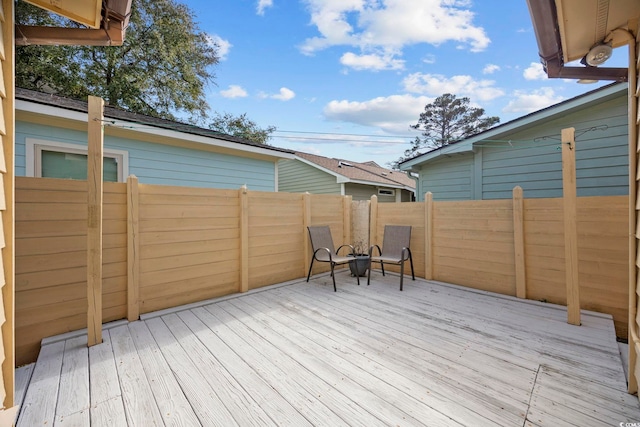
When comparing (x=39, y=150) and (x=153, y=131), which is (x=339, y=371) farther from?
(x=39, y=150)

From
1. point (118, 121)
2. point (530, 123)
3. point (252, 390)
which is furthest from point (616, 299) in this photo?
point (118, 121)

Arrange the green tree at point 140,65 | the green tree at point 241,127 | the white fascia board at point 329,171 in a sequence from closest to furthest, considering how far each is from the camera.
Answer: the green tree at point 140,65 < the white fascia board at point 329,171 < the green tree at point 241,127

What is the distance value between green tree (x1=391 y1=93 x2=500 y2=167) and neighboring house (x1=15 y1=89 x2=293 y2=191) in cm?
1318

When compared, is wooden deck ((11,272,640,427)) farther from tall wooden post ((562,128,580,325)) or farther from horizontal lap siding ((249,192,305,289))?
horizontal lap siding ((249,192,305,289))

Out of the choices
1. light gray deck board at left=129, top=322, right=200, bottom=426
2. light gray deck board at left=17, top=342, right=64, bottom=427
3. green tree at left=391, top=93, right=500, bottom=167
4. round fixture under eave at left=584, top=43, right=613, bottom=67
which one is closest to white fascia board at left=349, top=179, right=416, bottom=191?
green tree at left=391, top=93, right=500, bottom=167

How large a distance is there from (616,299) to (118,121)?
709cm

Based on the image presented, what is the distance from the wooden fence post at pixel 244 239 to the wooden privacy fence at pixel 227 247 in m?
0.02

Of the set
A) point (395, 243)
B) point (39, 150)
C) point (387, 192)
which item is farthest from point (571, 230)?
point (387, 192)

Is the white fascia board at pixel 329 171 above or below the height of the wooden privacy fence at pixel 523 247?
above

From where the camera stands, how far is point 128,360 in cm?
216

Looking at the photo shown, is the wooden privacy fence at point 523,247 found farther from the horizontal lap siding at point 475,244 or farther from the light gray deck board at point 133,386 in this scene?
the light gray deck board at point 133,386

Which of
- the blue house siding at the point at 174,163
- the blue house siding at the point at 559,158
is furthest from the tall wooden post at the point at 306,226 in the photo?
the blue house siding at the point at 559,158

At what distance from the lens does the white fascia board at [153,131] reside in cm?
349

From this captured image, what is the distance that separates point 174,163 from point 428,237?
15.8 feet
